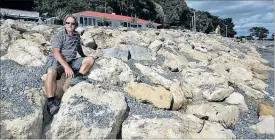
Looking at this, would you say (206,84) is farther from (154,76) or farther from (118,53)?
(118,53)

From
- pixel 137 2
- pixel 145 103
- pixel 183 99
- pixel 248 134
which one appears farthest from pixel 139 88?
pixel 137 2

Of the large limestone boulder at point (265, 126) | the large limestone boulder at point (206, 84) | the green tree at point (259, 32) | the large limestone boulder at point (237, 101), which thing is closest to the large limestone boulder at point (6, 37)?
the large limestone boulder at point (206, 84)

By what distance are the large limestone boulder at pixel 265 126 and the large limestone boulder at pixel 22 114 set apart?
4617 millimetres

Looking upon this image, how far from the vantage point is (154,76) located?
10328 millimetres

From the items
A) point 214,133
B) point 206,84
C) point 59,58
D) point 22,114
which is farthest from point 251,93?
point 22,114

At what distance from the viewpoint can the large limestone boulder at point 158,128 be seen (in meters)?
7.65

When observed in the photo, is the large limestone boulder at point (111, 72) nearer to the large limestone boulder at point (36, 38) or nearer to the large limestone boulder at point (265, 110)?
the large limestone boulder at point (36, 38)

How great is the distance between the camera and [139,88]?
9.01 meters

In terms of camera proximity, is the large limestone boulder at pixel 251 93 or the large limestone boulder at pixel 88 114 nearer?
the large limestone boulder at pixel 88 114

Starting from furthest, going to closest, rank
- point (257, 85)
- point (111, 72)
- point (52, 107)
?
point (257, 85)
point (111, 72)
point (52, 107)

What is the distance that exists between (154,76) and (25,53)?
10.7ft

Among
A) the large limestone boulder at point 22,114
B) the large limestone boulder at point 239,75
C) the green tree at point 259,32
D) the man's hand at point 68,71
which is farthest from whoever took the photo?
the green tree at point 259,32

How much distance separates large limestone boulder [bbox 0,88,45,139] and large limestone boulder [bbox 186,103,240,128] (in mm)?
3443

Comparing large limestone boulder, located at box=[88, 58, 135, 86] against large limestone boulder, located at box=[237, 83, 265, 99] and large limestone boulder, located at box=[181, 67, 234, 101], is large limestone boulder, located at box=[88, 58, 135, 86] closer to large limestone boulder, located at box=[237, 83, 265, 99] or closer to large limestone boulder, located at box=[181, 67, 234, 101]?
large limestone boulder, located at box=[181, 67, 234, 101]
